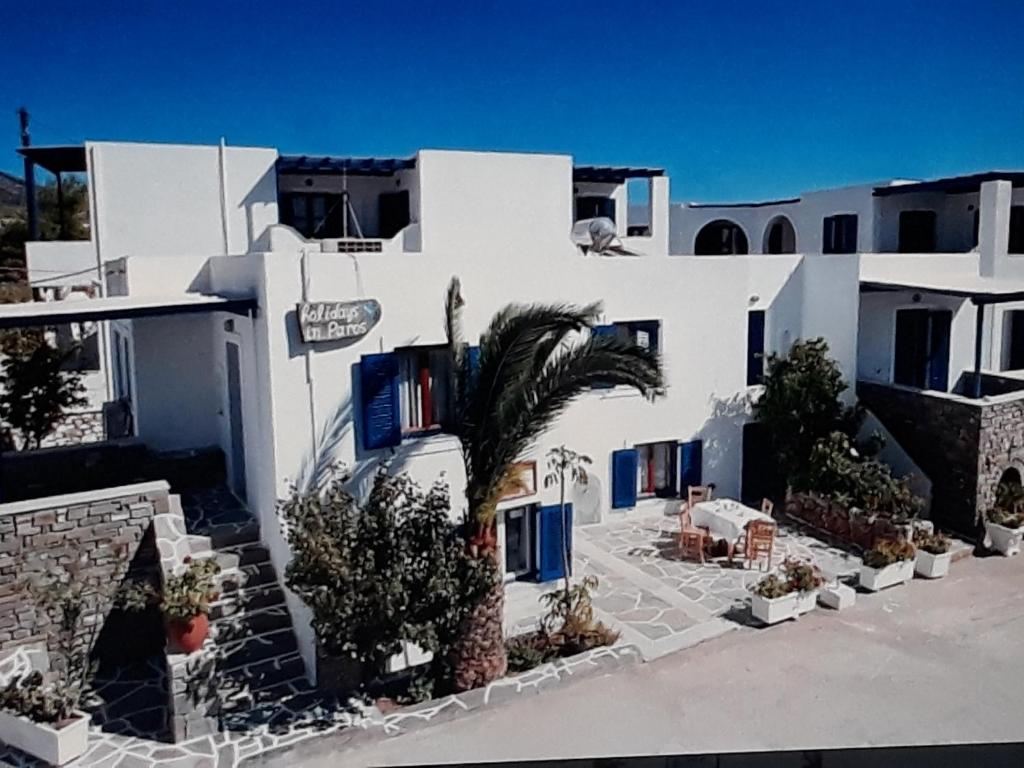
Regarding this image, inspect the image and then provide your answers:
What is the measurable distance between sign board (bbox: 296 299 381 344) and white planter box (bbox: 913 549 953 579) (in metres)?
12.0

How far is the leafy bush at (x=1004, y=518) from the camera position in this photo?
1803 cm

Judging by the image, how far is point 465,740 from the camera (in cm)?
1079

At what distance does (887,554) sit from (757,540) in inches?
96.8

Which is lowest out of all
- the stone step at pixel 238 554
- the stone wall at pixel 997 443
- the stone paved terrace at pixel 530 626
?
the stone paved terrace at pixel 530 626

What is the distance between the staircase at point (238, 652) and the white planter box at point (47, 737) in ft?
3.70

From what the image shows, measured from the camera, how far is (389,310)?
13875 mm

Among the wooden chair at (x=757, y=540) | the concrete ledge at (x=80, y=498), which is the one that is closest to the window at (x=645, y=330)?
the wooden chair at (x=757, y=540)

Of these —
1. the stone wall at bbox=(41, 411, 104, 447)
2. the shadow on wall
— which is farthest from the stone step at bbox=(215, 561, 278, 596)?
the stone wall at bbox=(41, 411, 104, 447)

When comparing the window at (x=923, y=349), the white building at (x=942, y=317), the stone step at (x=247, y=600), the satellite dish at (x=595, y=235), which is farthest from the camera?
the window at (x=923, y=349)

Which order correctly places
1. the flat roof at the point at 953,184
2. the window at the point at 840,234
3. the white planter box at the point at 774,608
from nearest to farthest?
the white planter box at the point at 774,608
the flat roof at the point at 953,184
the window at the point at 840,234

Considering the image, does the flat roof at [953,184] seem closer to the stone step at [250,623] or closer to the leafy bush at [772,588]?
the leafy bush at [772,588]

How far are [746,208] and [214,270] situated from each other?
26.1m

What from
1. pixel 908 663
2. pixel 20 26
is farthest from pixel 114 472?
pixel 908 663

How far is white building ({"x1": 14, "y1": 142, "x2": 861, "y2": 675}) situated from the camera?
1330 cm
